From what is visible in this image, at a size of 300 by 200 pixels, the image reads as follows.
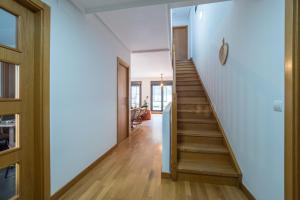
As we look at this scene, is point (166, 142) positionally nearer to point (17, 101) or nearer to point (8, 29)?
point (17, 101)

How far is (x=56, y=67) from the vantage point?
1741mm

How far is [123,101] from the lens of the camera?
13.7 ft

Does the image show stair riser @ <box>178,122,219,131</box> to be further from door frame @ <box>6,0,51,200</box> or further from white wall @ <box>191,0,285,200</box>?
door frame @ <box>6,0,51,200</box>

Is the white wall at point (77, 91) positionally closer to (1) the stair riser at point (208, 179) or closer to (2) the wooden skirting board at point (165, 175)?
(2) the wooden skirting board at point (165, 175)

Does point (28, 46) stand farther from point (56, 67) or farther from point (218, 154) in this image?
point (218, 154)

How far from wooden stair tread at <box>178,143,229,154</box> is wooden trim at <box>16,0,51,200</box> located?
5.80 feet

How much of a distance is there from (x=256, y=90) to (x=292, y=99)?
2.03 ft

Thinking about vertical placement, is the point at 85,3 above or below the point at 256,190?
above

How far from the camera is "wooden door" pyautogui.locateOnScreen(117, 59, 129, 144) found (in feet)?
12.5

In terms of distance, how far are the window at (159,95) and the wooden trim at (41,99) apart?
8.96 metres

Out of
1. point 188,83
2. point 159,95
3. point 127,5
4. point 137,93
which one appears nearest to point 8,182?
point 127,5

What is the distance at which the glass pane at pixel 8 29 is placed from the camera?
125 centimetres

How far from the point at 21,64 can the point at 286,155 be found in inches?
90.5

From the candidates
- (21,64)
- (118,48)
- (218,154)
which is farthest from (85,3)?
(218,154)
